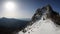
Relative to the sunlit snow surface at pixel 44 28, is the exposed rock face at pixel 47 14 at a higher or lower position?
higher

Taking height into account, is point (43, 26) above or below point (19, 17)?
below

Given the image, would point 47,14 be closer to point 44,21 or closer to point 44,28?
point 44,21

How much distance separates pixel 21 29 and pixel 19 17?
215mm

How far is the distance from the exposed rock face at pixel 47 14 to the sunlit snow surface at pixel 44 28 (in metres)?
0.07

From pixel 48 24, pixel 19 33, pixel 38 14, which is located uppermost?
pixel 38 14

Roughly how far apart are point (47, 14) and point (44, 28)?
9.4 inches

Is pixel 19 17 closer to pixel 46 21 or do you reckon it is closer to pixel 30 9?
pixel 30 9

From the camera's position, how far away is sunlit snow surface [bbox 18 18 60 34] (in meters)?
2.00

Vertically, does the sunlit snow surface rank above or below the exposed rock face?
below

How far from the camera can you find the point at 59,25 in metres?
2.08

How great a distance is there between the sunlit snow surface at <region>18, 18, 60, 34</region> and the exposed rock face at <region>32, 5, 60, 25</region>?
7cm

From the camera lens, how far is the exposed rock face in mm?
2088

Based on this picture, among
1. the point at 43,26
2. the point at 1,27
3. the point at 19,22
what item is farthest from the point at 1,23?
the point at 43,26

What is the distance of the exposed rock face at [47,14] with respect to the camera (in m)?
2.09
